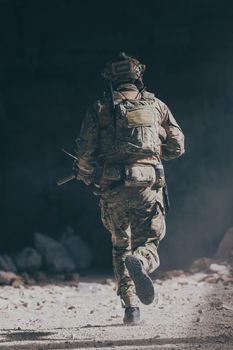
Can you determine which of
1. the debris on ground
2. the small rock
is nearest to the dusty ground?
the debris on ground

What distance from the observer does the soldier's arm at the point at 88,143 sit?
5.92m

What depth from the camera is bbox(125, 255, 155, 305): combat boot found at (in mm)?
5480

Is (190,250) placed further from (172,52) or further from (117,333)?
(117,333)

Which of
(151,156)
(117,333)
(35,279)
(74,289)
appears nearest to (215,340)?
(117,333)

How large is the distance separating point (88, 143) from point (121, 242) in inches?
26.3

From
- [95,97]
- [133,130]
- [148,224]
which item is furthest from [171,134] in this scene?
[95,97]

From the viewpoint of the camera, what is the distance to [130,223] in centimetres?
599

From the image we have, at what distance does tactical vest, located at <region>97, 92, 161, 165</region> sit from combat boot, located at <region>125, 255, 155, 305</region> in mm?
720

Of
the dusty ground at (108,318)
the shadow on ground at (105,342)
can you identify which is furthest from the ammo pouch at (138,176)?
the shadow on ground at (105,342)

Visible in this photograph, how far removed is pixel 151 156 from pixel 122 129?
268mm

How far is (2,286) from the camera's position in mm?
8352

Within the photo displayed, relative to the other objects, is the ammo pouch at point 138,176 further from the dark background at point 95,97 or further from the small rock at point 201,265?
the dark background at point 95,97

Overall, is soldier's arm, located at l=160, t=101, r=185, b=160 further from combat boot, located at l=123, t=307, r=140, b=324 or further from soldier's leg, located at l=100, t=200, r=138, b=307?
combat boot, located at l=123, t=307, r=140, b=324

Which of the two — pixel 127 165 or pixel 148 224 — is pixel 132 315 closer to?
pixel 148 224
